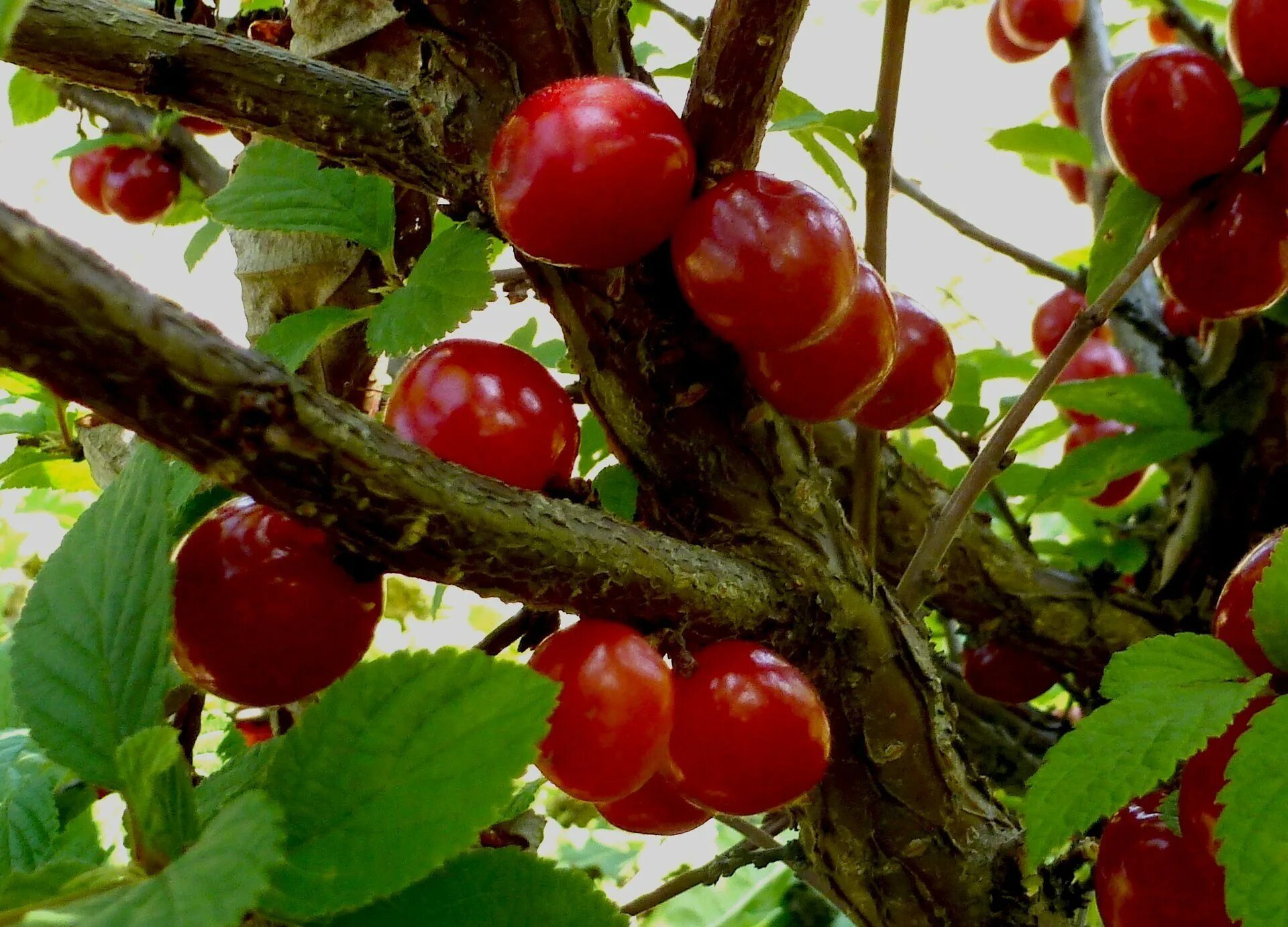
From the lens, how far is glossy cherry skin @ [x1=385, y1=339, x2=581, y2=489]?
1.36 feet

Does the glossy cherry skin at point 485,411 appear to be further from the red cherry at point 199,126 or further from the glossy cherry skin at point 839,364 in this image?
the red cherry at point 199,126

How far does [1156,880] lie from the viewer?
45 centimetres

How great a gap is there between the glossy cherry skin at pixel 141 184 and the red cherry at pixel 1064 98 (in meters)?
1.19

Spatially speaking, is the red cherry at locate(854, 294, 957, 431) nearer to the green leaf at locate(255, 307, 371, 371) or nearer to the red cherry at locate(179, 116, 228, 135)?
the green leaf at locate(255, 307, 371, 371)

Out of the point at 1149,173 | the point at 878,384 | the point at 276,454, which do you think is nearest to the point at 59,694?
the point at 276,454

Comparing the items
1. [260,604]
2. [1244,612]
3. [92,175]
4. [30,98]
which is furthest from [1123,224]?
[92,175]

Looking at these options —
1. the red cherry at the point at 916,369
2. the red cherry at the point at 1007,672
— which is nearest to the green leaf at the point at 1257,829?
the red cherry at the point at 916,369

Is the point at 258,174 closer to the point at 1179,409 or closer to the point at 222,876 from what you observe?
the point at 222,876

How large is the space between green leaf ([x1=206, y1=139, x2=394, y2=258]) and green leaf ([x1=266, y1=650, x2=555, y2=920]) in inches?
11.8

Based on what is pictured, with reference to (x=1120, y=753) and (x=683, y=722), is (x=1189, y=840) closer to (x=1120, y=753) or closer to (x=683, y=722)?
(x=1120, y=753)

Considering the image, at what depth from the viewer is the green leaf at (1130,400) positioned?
865 millimetres

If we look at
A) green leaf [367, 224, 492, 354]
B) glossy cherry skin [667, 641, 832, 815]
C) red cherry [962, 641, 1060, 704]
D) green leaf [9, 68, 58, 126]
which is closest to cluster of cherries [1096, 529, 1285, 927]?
glossy cherry skin [667, 641, 832, 815]

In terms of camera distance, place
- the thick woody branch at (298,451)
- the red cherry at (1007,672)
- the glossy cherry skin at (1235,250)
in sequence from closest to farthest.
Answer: the thick woody branch at (298,451)
the glossy cherry skin at (1235,250)
the red cherry at (1007,672)

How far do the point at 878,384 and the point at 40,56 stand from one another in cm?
40
